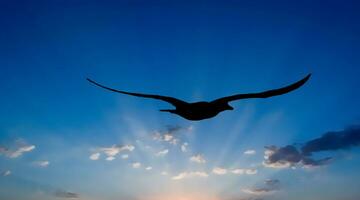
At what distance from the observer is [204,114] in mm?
16906

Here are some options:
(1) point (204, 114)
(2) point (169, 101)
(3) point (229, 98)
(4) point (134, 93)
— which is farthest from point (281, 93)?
(4) point (134, 93)

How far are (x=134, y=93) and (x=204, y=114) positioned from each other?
2.80 m

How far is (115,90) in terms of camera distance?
1661cm

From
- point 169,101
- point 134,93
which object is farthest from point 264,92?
point 134,93

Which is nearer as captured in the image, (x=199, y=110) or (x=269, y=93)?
(x=269, y=93)

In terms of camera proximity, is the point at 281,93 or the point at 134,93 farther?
the point at 134,93

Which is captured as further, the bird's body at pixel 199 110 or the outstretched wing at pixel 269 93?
the bird's body at pixel 199 110

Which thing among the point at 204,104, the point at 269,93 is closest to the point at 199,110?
the point at 204,104

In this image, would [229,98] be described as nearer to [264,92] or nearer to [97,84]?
[264,92]

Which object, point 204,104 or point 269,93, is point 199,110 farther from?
point 269,93

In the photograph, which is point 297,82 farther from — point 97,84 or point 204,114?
point 97,84

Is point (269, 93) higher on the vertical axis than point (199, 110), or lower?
higher

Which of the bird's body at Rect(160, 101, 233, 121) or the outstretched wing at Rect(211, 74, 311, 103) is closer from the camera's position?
the outstretched wing at Rect(211, 74, 311, 103)

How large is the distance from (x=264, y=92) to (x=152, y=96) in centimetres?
440
